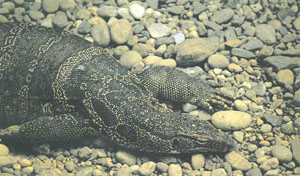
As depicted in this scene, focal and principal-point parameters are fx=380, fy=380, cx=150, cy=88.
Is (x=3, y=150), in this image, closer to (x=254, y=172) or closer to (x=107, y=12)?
(x=107, y=12)

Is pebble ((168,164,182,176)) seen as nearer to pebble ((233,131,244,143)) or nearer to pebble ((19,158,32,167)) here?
pebble ((233,131,244,143))

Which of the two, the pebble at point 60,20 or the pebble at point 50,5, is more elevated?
the pebble at point 50,5

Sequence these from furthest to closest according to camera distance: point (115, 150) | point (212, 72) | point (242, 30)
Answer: point (242, 30) → point (212, 72) → point (115, 150)

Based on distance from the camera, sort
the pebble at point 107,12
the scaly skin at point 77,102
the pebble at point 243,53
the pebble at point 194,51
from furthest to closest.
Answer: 1. the pebble at point 107,12
2. the pebble at point 243,53
3. the pebble at point 194,51
4. the scaly skin at point 77,102

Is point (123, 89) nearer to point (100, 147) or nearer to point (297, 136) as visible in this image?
point (100, 147)

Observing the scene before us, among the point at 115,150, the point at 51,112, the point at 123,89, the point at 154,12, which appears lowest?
the point at 115,150

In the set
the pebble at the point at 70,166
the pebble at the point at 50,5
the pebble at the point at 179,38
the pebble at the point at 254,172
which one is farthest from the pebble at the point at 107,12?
the pebble at the point at 254,172

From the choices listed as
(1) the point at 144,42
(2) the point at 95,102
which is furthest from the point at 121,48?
(2) the point at 95,102

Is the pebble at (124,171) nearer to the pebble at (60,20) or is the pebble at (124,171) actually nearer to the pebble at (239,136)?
the pebble at (239,136)
